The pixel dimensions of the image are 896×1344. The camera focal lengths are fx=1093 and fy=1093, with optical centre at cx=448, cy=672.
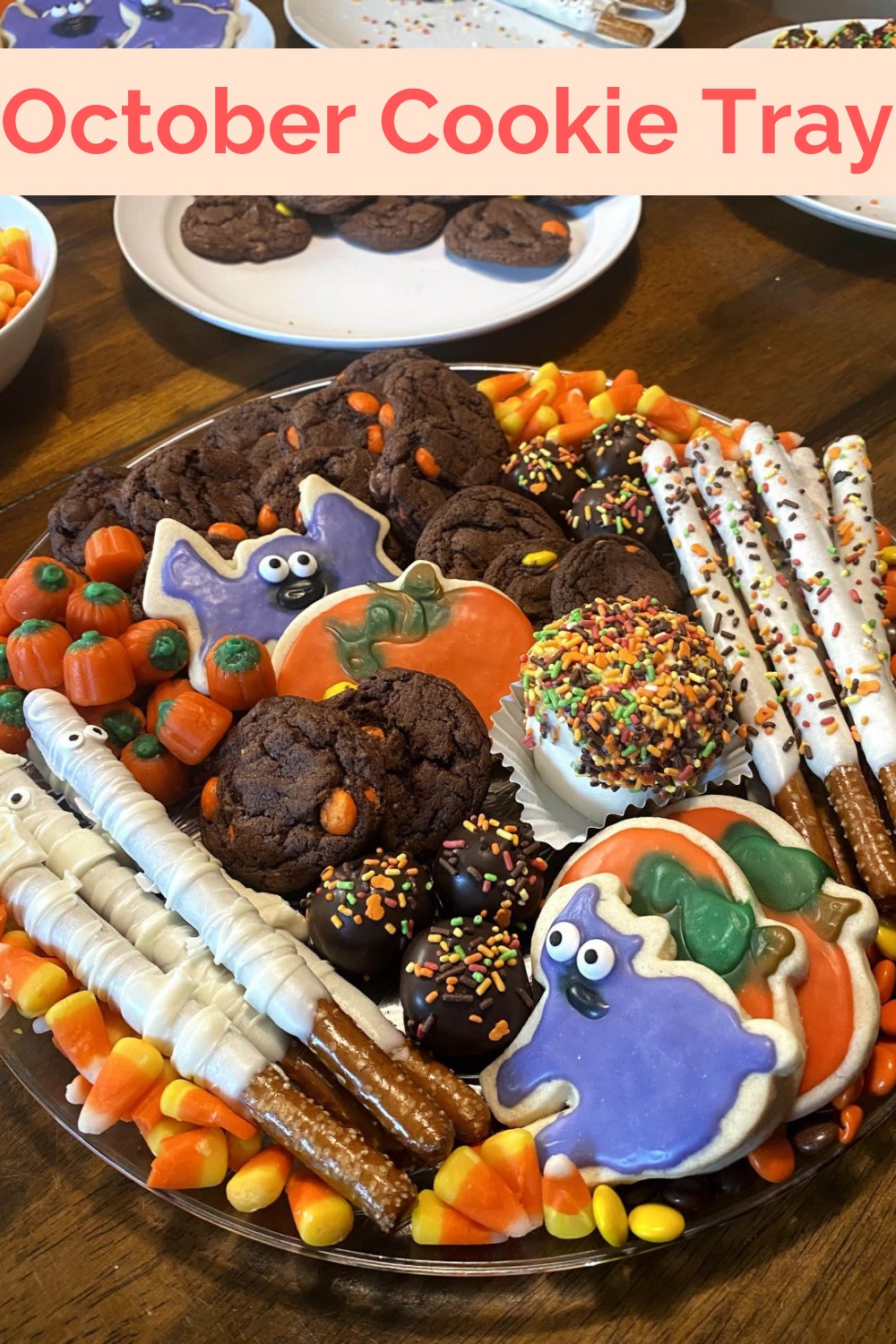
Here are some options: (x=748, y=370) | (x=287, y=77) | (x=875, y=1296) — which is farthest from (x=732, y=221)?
(x=875, y=1296)

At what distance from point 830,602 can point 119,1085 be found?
1.33m

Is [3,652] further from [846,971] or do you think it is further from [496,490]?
[846,971]

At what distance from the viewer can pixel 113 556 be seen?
1.93 m

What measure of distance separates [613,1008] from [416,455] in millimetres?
1090

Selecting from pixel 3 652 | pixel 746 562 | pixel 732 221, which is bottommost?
pixel 3 652

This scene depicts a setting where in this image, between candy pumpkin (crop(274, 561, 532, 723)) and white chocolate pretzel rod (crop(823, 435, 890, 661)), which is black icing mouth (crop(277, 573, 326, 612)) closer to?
candy pumpkin (crop(274, 561, 532, 723))

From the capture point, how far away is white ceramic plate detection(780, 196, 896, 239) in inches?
110

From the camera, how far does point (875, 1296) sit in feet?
4.26

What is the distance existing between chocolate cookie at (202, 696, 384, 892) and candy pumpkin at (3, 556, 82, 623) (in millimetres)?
454

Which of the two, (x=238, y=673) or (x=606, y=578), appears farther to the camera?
(x=606, y=578)

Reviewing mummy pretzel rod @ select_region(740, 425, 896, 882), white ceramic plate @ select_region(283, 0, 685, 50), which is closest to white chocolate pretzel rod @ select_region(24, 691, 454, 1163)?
mummy pretzel rod @ select_region(740, 425, 896, 882)

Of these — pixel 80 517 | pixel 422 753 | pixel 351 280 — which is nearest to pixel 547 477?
pixel 422 753

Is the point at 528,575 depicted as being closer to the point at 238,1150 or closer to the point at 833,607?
the point at 833,607

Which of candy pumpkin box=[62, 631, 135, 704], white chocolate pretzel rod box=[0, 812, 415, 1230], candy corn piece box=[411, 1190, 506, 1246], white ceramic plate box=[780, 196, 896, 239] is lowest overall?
candy corn piece box=[411, 1190, 506, 1246]
